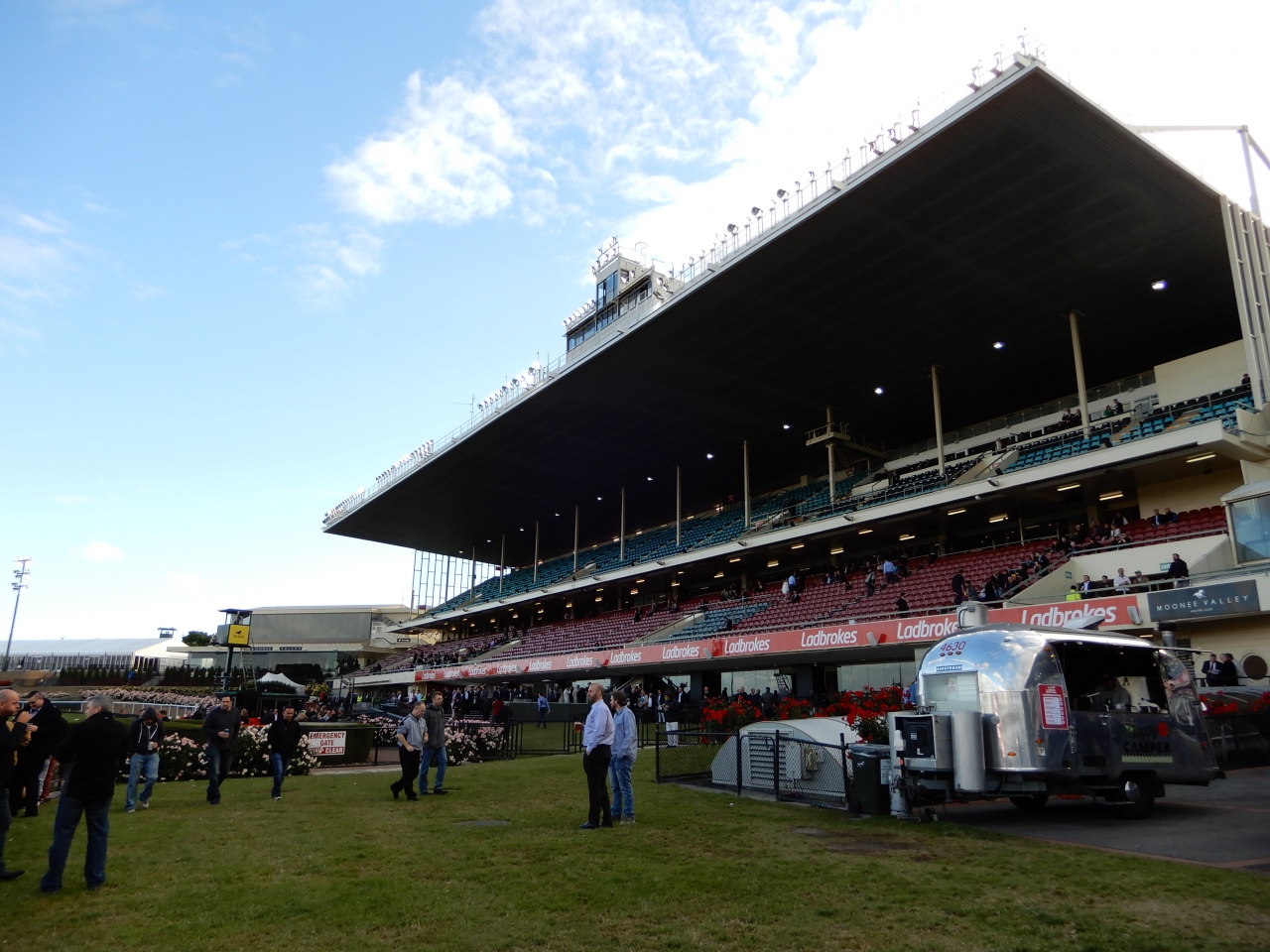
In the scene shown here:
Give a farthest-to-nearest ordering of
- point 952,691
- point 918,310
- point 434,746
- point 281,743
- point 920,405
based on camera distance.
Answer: point 920,405, point 918,310, point 434,746, point 281,743, point 952,691

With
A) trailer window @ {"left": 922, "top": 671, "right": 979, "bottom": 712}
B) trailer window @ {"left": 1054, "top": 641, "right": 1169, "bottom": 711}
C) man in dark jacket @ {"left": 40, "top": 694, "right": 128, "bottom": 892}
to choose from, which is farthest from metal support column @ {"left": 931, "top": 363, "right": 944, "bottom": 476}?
man in dark jacket @ {"left": 40, "top": 694, "right": 128, "bottom": 892}

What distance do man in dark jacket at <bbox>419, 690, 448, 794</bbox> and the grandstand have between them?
16176mm

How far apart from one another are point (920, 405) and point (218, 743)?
33817mm

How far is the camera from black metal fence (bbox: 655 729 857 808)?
1269 centimetres

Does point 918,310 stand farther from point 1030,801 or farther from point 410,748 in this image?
point 410,748

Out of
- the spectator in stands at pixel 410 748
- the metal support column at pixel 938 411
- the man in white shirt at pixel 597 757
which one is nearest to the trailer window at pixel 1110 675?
the man in white shirt at pixel 597 757

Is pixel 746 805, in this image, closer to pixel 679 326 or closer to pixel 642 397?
pixel 679 326

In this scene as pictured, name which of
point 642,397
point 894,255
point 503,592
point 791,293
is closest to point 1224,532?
point 894,255

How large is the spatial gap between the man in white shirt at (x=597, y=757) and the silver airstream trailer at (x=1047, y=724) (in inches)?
145

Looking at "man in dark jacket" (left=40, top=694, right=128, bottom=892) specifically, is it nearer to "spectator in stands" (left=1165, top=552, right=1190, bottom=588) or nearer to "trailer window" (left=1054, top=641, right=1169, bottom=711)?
"trailer window" (left=1054, top=641, right=1169, bottom=711)

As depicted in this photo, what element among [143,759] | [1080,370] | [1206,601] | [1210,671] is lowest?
[143,759]

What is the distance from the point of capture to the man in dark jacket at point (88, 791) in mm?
7387

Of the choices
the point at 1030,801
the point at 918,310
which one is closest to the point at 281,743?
the point at 1030,801

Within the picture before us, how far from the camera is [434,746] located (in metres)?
14.6
